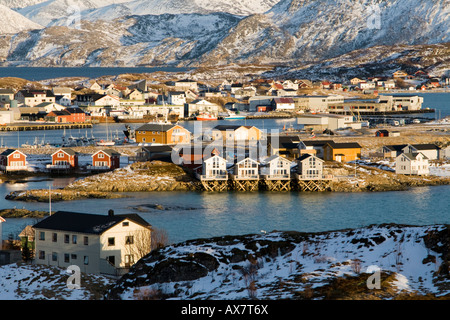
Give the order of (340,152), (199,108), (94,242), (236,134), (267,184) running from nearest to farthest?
(94,242), (267,184), (340,152), (236,134), (199,108)

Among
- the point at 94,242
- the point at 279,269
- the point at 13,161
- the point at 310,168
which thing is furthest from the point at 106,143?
the point at 279,269

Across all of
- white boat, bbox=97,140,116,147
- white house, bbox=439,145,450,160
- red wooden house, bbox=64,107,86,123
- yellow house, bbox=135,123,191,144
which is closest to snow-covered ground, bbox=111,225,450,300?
white house, bbox=439,145,450,160

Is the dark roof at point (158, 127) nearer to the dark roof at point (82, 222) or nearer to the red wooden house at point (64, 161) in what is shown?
the red wooden house at point (64, 161)

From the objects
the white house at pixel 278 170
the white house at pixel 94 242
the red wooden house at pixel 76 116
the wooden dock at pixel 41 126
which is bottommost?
the white house at pixel 94 242

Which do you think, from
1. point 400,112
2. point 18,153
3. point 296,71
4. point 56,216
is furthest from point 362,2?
point 56,216

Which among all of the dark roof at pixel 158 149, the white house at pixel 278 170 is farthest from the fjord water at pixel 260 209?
the dark roof at pixel 158 149

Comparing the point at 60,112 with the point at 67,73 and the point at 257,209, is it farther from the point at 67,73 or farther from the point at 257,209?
the point at 67,73
